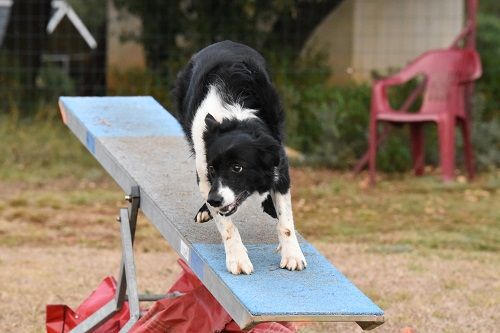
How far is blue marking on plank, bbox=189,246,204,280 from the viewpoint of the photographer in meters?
3.86

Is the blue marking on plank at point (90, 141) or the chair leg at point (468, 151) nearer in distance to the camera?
the blue marking on plank at point (90, 141)

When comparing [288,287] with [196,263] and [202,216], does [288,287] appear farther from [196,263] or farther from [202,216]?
[202,216]

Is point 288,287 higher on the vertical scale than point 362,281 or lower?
higher

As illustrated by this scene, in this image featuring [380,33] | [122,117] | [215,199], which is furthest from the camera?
[380,33]

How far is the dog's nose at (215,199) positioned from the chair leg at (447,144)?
20.1ft

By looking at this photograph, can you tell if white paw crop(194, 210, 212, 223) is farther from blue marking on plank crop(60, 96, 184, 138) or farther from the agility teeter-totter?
blue marking on plank crop(60, 96, 184, 138)

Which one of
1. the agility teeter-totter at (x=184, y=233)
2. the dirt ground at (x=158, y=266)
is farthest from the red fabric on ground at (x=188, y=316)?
the dirt ground at (x=158, y=266)

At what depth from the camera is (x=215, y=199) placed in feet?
11.8

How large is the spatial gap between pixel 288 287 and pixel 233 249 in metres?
0.28

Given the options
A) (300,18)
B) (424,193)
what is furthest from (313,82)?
(424,193)

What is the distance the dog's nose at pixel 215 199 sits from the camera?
3.59 metres

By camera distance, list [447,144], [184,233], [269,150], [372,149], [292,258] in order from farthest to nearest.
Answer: [372,149]
[447,144]
[184,233]
[292,258]
[269,150]

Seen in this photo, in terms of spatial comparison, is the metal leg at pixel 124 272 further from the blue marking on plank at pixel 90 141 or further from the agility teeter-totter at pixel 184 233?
the blue marking on plank at pixel 90 141

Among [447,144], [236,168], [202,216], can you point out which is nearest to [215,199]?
[236,168]
